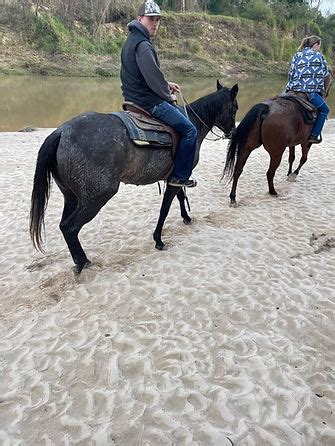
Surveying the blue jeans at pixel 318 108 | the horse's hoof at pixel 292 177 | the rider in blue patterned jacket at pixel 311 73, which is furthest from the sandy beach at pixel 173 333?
the rider in blue patterned jacket at pixel 311 73

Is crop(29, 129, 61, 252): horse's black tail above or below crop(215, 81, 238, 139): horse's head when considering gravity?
below

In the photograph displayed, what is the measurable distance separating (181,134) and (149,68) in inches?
30.3

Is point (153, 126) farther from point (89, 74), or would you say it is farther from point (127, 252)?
point (89, 74)

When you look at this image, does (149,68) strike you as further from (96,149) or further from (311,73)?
(311,73)

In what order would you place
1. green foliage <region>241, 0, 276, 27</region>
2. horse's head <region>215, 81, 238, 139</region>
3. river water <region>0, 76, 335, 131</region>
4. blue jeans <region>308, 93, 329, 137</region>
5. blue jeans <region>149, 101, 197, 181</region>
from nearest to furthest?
blue jeans <region>149, 101, 197, 181</region> < horse's head <region>215, 81, 238, 139</region> < blue jeans <region>308, 93, 329, 137</region> < river water <region>0, 76, 335, 131</region> < green foliage <region>241, 0, 276, 27</region>

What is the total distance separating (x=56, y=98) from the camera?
Result: 19.7 meters

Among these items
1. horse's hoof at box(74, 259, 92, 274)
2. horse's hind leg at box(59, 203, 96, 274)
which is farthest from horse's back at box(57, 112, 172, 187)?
horse's hoof at box(74, 259, 92, 274)

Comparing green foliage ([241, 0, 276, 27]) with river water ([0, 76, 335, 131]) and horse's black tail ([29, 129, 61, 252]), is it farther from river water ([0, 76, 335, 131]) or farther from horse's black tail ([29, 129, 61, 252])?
horse's black tail ([29, 129, 61, 252])

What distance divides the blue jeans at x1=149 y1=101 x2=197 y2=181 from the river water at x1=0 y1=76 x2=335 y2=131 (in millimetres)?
11665

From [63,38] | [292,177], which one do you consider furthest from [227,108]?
[63,38]

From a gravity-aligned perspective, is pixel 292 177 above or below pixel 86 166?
below

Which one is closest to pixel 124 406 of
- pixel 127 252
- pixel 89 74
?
pixel 127 252

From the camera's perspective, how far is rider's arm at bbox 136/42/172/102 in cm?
370

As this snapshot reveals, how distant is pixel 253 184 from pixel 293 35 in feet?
163
